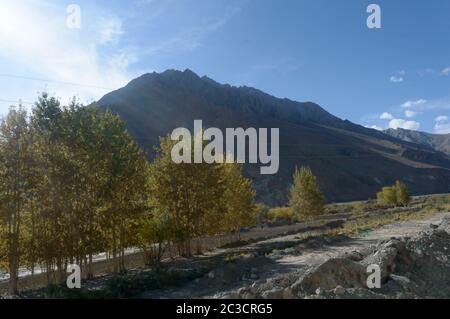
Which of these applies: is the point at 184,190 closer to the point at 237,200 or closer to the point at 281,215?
the point at 237,200

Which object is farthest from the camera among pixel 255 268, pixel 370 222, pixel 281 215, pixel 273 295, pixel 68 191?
pixel 281 215

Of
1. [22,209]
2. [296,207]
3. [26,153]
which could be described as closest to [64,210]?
[22,209]

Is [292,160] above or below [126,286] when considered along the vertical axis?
above

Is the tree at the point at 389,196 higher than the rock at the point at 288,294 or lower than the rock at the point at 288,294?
lower

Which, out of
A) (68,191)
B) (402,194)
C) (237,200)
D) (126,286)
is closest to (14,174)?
(68,191)

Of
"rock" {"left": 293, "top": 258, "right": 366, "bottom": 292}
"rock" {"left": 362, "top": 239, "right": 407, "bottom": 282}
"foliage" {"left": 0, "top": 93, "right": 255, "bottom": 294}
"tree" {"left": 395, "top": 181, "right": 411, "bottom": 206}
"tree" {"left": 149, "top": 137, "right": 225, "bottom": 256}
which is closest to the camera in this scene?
"rock" {"left": 293, "top": 258, "right": 366, "bottom": 292}

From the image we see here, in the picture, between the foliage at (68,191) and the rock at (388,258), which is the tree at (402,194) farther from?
the rock at (388,258)

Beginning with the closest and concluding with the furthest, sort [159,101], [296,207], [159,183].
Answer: [159,183] → [296,207] → [159,101]

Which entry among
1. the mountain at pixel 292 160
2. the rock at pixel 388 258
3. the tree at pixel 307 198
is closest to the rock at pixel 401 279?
the rock at pixel 388 258

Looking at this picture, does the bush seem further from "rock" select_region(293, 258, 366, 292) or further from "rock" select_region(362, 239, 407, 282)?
"rock" select_region(293, 258, 366, 292)

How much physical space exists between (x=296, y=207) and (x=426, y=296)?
4550 centimetres

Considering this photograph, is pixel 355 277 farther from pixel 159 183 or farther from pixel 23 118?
pixel 159 183

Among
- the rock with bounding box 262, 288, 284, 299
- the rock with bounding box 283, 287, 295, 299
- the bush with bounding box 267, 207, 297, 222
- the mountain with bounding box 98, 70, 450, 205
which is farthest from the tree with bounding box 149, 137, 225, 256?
the mountain with bounding box 98, 70, 450, 205

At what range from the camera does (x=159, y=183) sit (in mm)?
33969
